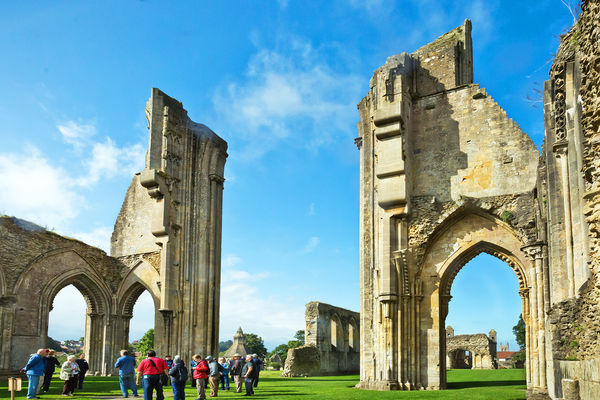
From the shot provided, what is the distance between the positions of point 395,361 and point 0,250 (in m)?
13.3

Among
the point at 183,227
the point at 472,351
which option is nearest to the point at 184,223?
the point at 183,227

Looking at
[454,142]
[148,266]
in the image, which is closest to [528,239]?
[454,142]

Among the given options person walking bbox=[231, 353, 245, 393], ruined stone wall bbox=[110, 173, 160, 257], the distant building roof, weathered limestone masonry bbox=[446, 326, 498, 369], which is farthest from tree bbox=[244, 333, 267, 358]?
person walking bbox=[231, 353, 245, 393]

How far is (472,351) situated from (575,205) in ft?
107

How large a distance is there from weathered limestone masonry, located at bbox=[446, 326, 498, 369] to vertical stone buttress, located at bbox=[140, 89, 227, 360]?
78.0 feet

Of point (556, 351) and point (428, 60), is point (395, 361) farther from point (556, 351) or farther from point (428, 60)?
point (428, 60)

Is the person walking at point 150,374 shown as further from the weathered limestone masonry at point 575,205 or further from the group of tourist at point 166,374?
the weathered limestone masonry at point 575,205

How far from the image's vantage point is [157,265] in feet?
72.4

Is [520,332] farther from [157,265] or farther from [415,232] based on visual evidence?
[415,232]

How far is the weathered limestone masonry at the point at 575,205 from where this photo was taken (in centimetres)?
704

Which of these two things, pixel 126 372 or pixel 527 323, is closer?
pixel 126 372

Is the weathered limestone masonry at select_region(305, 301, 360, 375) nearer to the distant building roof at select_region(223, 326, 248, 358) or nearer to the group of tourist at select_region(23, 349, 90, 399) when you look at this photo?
the distant building roof at select_region(223, 326, 248, 358)

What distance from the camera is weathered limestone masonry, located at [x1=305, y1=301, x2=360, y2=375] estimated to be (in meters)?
29.2

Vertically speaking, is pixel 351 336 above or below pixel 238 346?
above
